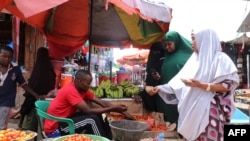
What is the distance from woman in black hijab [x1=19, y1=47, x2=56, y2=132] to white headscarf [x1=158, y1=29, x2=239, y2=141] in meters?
2.56

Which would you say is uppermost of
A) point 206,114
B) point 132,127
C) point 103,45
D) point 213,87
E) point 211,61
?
point 103,45

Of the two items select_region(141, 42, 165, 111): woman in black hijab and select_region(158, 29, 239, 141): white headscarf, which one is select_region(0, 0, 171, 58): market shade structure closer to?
select_region(141, 42, 165, 111): woman in black hijab

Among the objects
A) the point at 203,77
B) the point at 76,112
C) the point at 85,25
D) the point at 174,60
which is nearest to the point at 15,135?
the point at 76,112

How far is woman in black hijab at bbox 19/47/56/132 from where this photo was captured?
4539 millimetres

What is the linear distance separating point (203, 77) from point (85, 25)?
372 cm

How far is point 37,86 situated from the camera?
4.65 meters

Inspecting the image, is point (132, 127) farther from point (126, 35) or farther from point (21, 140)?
point (126, 35)

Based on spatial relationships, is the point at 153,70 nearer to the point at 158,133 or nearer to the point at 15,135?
the point at 158,133

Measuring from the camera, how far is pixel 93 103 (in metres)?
4.41

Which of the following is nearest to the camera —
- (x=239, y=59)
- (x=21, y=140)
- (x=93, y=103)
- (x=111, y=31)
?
(x=21, y=140)

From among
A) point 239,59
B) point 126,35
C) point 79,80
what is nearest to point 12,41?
point 126,35

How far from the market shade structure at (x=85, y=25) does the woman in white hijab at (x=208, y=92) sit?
2534 millimetres

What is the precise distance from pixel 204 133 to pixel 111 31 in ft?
13.6

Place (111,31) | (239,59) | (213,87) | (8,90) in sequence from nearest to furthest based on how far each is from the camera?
(213,87)
(8,90)
(111,31)
(239,59)
